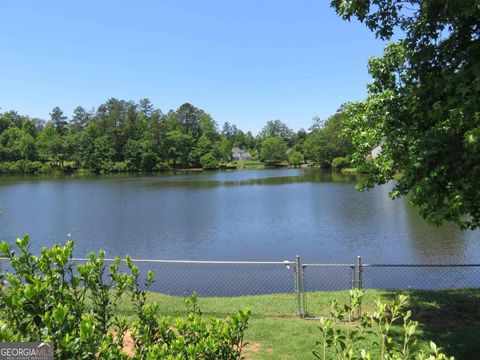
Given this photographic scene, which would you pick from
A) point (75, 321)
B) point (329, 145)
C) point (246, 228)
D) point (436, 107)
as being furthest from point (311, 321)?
point (329, 145)

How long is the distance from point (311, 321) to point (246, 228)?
1698 cm

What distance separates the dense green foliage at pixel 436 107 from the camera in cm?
516

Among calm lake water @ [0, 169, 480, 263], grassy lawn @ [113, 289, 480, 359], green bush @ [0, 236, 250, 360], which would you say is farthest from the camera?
calm lake water @ [0, 169, 480, 263]

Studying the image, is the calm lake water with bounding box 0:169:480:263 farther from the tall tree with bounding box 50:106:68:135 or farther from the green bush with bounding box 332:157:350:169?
the tall tree with bounding box 50:106:68:135

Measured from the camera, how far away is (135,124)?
344 feet

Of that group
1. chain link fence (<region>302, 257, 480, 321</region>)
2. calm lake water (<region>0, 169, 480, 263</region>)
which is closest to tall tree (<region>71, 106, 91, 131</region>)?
calm lake water (<region>0, 169, 480, 263</region>)

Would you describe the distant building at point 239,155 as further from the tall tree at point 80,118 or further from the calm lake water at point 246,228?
the calm lake water at point 246,228

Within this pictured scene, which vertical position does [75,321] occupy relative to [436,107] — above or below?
below

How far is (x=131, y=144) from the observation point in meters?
97.3

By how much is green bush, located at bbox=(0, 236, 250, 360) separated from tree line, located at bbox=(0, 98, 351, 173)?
8666 cm

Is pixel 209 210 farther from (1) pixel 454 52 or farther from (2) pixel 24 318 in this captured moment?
(2) pixel 24 318

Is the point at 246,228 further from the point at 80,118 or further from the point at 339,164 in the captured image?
the point at 80,118

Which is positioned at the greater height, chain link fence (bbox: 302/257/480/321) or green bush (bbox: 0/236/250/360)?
green bush (bbox: 0/236/250/360)

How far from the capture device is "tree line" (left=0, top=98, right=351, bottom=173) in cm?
9500
